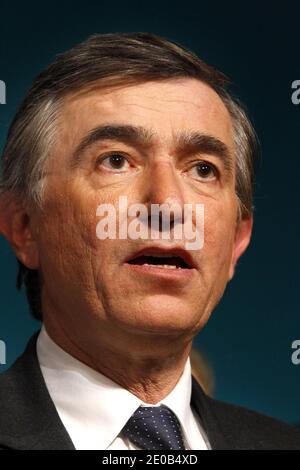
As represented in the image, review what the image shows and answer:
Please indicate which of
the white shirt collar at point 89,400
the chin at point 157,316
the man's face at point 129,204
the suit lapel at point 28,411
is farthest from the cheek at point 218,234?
the suit lapel at point 28,411

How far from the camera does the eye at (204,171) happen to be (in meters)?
1.39

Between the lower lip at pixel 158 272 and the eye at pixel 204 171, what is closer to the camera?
the lower lip at pixel 158 272

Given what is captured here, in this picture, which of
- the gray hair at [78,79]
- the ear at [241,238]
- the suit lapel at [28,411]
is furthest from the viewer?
the ear at [241,238]

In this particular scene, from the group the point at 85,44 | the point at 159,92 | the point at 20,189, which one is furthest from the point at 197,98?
Result: the point at 20,189

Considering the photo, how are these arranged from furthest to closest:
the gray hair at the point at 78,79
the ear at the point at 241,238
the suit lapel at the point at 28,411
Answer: the ear at the point at 241,238 → the gray hair at the point at 78,79 → the suit lapel at the point at 28,411

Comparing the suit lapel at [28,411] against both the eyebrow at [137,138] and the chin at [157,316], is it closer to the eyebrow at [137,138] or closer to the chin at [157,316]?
the chin at [157,316]

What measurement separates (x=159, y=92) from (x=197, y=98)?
70 millimetres

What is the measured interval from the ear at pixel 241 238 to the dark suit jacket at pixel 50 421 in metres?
0.24

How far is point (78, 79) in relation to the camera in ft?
4.54

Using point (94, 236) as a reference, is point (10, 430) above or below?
below

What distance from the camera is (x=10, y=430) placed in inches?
50.8

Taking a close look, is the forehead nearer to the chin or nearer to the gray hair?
the gray hair
